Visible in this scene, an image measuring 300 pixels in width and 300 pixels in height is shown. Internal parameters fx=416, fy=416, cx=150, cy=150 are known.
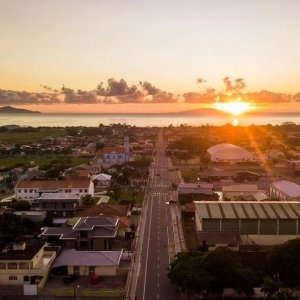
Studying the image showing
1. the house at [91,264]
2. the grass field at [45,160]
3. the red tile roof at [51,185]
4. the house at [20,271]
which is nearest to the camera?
the house at [20,271]

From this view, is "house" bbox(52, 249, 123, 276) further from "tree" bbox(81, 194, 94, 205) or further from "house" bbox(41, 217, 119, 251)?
"tree" bbox(81, 194, 94, 205)

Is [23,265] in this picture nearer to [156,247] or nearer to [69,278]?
[69,278]

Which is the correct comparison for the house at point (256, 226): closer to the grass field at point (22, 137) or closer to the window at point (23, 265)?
the window at point (23, 265)

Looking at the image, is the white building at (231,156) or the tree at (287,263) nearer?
the tree at (287,263)

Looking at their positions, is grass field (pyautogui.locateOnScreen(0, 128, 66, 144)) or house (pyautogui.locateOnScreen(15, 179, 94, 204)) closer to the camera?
house (pyautogui.locateOnScreen(15, 179, 94, 204))

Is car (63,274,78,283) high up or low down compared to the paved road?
up

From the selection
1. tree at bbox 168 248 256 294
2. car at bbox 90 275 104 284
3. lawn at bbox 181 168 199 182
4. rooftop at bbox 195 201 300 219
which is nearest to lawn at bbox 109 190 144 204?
lawn at bbox 181 168 199 182

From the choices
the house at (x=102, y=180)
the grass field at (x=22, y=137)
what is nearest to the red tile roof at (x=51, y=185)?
the house at (x=102, y=180)
